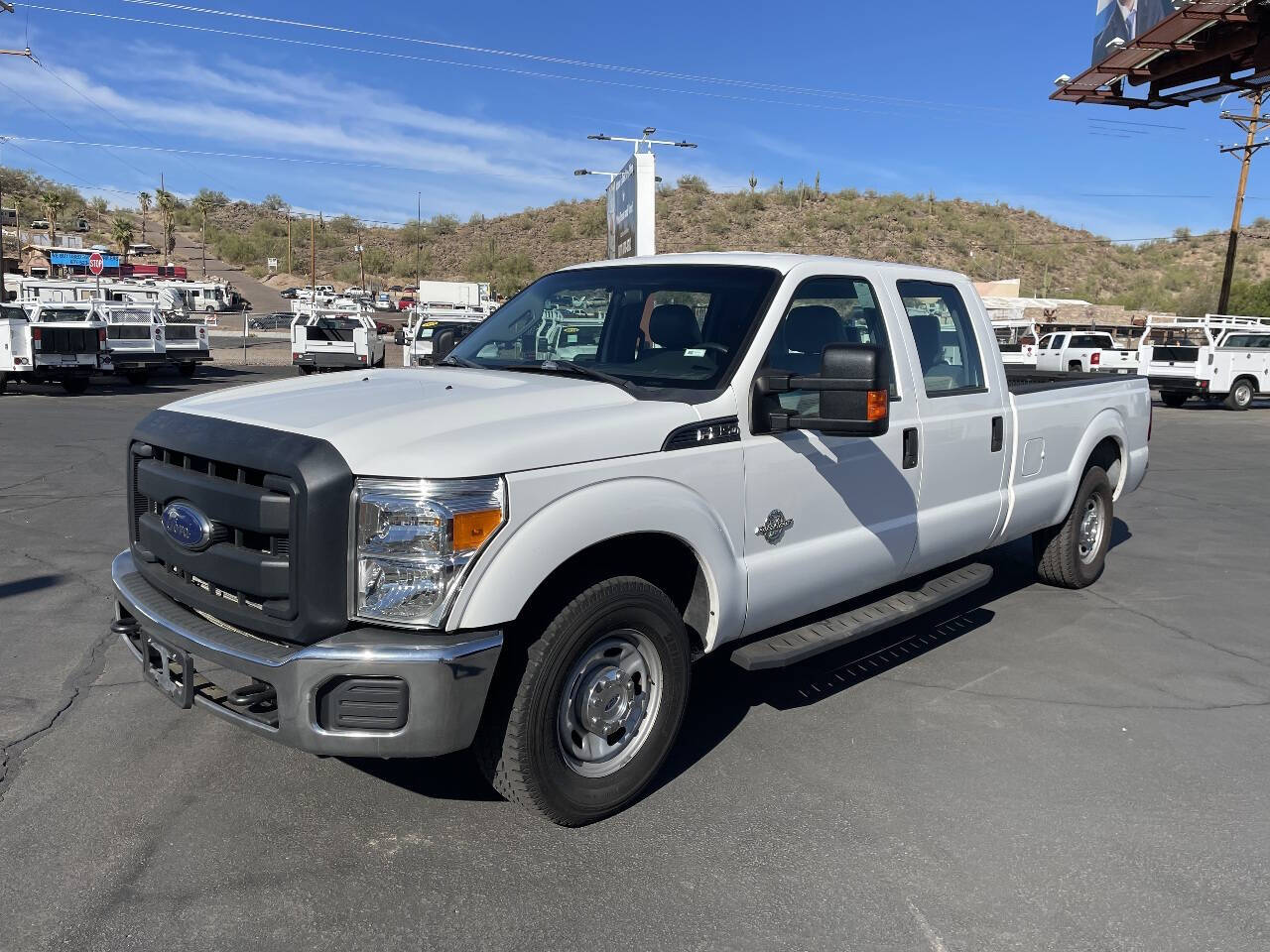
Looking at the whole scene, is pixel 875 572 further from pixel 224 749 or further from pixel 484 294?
pixel 484 294

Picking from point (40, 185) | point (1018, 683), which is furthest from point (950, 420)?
point (40, 185)

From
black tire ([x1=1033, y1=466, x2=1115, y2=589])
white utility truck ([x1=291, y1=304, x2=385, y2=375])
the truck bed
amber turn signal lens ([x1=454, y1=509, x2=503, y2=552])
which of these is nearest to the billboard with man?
the truck bed

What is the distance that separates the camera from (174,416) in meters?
3.67

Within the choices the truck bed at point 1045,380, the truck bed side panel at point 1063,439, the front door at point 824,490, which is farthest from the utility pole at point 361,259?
the front door at point 824,490

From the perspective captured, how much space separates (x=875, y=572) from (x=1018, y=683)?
1127 mm

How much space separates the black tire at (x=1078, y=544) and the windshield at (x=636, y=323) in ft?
11.1

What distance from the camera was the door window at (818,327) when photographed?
13.5ft

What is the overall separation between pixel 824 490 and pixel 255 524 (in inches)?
89.1

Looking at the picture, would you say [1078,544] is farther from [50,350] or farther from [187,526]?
[50,350]

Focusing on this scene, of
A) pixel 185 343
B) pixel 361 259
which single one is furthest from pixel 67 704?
pixel 361 259

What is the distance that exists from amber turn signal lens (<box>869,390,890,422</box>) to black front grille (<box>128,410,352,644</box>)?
6.08ft

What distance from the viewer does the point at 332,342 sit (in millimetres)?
26203

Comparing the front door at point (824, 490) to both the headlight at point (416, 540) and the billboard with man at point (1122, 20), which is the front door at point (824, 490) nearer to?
the headlight at point (416, 540)

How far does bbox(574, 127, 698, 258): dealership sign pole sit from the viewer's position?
2231 cm
